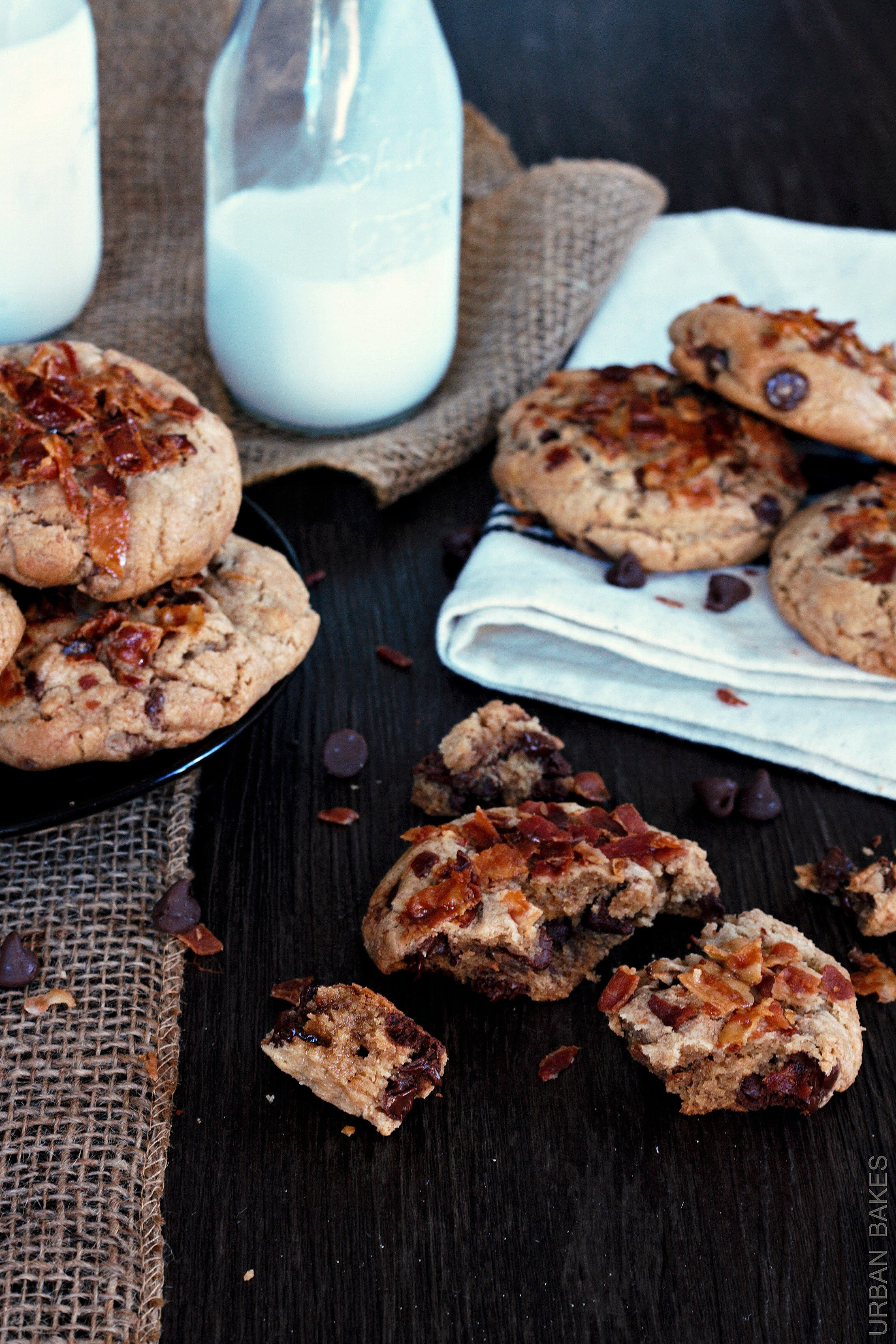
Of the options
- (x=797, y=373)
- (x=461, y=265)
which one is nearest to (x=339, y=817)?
(x=797, y=373)

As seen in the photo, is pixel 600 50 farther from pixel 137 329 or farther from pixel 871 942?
pixel 871 942

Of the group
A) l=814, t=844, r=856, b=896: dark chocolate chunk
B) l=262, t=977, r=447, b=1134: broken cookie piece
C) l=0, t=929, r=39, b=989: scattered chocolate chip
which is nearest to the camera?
l=262, t=977, r=447, b=1134: broken cookie piece

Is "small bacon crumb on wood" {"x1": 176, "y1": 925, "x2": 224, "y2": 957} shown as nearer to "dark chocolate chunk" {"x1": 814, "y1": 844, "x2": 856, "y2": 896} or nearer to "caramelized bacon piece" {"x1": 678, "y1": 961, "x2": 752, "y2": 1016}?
"caramelized bacon piece" {"x1": 678, "y1": 961, "x2": 752, "y2": 1016}

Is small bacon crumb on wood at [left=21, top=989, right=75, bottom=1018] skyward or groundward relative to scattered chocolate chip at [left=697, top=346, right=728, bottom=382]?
groundward

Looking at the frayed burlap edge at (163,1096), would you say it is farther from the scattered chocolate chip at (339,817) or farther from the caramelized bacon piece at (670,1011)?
the caramelized bacon piece at (670,1011)

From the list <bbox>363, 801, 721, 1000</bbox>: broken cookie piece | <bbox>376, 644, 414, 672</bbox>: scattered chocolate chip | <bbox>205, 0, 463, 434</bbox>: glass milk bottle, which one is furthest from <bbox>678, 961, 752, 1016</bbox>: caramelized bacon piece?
<bbox>205, 0, 463, 434</bbox>: glass milk bottle

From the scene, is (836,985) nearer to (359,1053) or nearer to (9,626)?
(359,1053)

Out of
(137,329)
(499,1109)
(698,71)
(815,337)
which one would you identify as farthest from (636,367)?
(698,71)

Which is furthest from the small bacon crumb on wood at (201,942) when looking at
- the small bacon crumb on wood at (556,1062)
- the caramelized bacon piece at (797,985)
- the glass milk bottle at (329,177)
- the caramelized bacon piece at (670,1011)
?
the glass milk bottle at (329,177)
